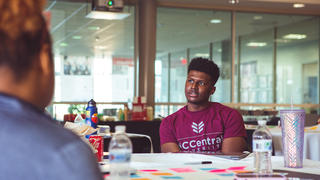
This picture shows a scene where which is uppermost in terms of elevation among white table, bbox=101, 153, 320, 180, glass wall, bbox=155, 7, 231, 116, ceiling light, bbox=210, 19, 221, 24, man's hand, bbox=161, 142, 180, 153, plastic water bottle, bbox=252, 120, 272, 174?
ceiling light, bbox=210, 19, 221, 24

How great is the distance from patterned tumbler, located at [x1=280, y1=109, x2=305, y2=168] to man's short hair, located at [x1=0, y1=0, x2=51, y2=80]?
5.04ft

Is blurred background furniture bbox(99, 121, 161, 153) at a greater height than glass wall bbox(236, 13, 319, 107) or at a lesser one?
lesser

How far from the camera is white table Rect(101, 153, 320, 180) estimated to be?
1.89 m

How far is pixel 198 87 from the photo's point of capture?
11.1 feet

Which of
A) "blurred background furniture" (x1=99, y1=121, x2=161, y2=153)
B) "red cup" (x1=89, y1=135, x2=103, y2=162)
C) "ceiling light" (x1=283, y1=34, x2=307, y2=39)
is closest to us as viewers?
"red cup" (x1=89, y1=135, x2=103, y2=162)

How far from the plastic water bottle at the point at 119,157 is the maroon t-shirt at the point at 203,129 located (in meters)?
1.52

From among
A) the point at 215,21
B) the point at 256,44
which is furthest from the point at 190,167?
the point at 256,44

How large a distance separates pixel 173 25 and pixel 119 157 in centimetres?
703

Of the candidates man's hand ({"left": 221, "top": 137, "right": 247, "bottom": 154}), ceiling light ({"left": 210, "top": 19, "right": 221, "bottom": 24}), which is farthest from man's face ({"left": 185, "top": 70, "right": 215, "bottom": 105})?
ceiling light ({"left": 210, "top": 19, "right": 221, "bottom": 24})

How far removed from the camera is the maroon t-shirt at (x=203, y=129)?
316 centimetres

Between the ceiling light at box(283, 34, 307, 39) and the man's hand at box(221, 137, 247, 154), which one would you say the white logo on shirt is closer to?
the man's hand at box(221, 137, 247, 154)

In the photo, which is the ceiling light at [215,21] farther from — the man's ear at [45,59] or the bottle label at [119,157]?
the man's ear at [45,59]

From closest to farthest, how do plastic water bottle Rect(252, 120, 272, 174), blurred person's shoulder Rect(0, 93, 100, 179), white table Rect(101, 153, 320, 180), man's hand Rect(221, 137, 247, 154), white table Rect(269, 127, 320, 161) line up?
blurred person's shoulder Rect(0, 93, 100, 179), white table Rect(101, 153, 320, 180), plastic water bottle Rect(252, 120, 272, 174), man's hand Rect(221, 137, 247, 154), white table Rect(269, 127, 320, 161)

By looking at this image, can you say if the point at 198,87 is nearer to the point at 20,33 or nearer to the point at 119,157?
the point at 119,157
